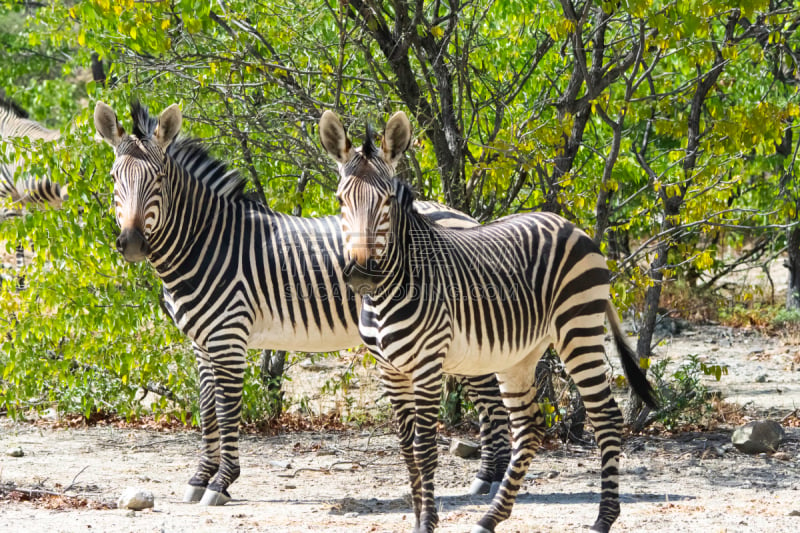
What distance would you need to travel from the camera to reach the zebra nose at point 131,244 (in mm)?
6102

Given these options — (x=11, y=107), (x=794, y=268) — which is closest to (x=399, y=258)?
(x=794, y=268)

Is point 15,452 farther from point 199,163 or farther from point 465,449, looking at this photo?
point 465,449

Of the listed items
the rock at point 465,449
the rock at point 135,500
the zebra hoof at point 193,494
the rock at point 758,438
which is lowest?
the zebra hoof at point 193,494

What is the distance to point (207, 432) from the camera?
6.98m

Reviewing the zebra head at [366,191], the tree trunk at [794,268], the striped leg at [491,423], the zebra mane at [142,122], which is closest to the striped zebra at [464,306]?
the zebra head at [366,191]

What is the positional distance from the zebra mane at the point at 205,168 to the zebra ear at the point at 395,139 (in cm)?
234

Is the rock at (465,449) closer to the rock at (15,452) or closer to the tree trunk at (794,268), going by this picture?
the rock at (15,452)

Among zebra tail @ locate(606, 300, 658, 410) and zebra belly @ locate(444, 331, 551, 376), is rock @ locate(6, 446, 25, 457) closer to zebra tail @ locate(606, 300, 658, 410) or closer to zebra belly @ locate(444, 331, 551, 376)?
zebra belly @ locate(444, 331, 551, 376)

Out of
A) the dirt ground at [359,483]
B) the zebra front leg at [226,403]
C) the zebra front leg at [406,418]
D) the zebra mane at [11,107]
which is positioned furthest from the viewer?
the zebra mane at [11,107]

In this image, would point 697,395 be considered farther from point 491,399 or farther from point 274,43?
point 274,43

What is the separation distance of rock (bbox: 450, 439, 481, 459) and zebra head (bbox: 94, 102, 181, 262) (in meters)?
3.07

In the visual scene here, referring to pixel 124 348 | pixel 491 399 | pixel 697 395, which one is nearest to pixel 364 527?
pixel 491 399

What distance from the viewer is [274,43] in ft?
25.8

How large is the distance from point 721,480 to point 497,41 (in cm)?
455
